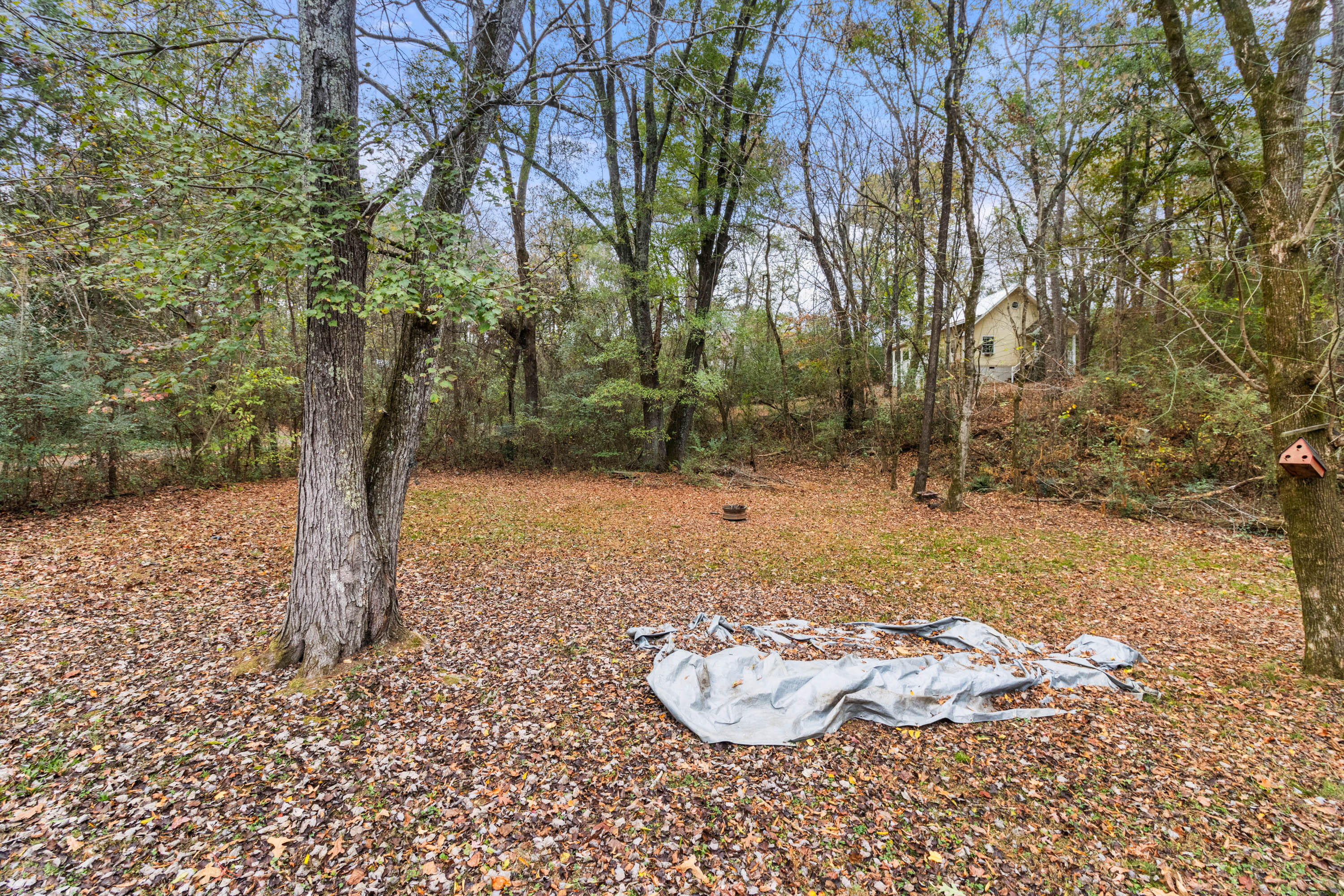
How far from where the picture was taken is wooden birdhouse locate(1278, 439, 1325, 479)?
3293mm

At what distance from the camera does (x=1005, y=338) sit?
76.8ft

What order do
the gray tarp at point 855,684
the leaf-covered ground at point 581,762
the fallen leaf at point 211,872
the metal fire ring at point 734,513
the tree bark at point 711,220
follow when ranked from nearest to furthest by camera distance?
the fallen leaf at point 211,872 < the leaf-covered ground at point 581,762 < the gray tarp at point 855,684 < the metal fire ring at point 734,513 < the tree bark at point 711,220

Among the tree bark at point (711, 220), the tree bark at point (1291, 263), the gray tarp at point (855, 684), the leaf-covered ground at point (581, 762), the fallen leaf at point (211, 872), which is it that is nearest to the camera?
the fallen leaf at point (211, 872)

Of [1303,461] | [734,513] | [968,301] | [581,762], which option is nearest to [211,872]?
[581,762]

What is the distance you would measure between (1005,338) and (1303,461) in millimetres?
23721

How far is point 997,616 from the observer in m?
4.86

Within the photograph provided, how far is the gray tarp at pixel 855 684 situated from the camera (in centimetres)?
312

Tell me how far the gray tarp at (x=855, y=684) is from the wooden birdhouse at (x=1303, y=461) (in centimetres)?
168

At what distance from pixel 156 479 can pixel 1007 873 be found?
480 inches

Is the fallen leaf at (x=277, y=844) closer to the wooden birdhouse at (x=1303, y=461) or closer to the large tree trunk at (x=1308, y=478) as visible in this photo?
the large tree trunk at (x=1308, y=478)

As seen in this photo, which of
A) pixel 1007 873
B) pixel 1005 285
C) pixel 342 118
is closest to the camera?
pixel 1007 873

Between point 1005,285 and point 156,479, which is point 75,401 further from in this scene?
point 1005,285

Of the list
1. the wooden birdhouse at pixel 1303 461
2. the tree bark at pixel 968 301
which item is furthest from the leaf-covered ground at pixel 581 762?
the tree bark at pixel 968 301

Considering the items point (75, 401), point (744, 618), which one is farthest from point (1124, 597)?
point (75, 401)
